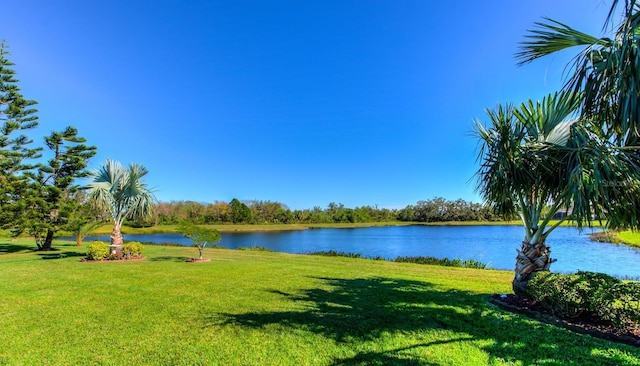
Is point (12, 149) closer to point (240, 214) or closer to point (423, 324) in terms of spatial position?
point (423, 324)

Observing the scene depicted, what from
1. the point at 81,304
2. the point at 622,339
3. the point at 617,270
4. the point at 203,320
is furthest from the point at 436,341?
the point at 617,270

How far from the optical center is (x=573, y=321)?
4.52m

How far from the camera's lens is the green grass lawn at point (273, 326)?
3.41m

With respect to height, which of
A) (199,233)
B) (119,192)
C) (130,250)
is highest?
(119,192)

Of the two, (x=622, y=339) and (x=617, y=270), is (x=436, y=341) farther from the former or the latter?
(x=617, y=270)

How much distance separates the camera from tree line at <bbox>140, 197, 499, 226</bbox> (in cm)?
7019

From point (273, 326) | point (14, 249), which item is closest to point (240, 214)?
point (14, 249)

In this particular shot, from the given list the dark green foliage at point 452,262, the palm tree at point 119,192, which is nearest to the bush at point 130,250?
the palm tree at point 119,192

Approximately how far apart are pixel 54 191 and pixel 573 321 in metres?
19.7

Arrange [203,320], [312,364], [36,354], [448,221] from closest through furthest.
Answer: [312,364], [36,354], [203,320], [448,221]

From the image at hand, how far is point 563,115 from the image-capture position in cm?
541

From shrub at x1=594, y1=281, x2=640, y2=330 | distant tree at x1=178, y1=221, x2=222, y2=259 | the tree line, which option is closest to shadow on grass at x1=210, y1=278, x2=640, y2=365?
shrub at x1=594, y1=281, x2=640, y2=330

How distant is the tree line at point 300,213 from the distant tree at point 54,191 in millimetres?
50803

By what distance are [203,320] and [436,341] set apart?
3.42 meters
